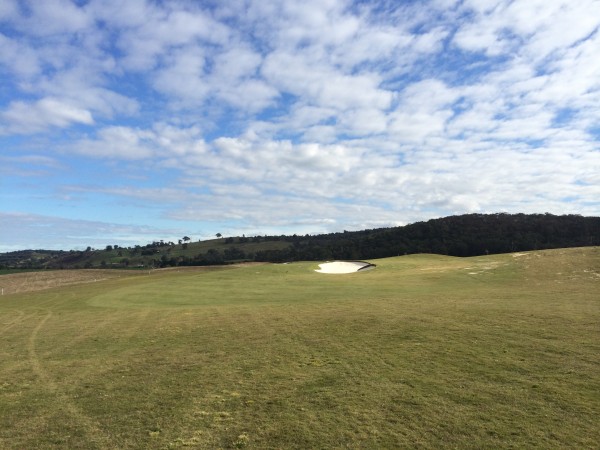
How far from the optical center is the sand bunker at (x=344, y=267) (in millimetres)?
66750

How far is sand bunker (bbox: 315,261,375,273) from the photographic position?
6675cm

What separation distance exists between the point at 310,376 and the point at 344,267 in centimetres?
5862

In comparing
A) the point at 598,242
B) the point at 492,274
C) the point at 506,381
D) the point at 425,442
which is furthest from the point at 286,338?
the point at 598,242

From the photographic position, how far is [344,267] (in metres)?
71.1

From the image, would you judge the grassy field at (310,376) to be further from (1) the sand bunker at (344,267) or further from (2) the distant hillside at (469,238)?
(2) the distant hillside at (469,238)

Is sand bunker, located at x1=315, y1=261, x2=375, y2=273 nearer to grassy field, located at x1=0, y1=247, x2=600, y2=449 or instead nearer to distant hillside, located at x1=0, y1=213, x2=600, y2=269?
grassy field, located at x1=0, y1=247, x2=600, y2=449

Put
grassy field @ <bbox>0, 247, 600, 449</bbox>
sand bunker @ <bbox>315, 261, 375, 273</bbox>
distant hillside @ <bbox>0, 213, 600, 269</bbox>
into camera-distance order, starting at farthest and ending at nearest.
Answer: distant hillside @ <bbox>0, 213, 600, 269</bbox> → sand bunker @ <bbox>315, 261, 375, 273</bbox> → grassy field @ <bbox>0, 247, 600, 449</bbox>

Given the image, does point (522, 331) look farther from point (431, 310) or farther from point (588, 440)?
point (588, 440)

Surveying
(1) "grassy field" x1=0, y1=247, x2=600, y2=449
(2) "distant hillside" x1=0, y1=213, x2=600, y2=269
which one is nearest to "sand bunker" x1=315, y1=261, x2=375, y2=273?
(1) "grassy field" x1=0, y1=247, x2=600, y2=449

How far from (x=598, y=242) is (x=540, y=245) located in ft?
51.1

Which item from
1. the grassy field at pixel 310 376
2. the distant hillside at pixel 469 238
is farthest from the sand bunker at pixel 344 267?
the distant hillside at pixel 469 238

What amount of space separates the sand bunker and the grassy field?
38164mm

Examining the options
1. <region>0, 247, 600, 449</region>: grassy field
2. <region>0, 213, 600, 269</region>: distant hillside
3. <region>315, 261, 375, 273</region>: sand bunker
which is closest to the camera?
<region>0, 247, 600, 449</region>: grassy field

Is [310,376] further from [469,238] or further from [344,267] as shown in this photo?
[469,238]
